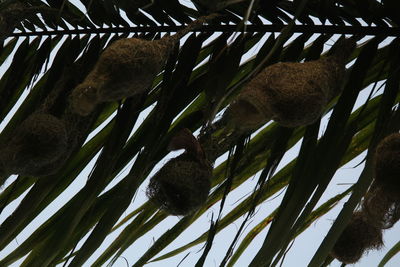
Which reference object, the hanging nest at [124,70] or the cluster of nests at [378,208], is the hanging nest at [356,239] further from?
the hanging nest at [124,70]

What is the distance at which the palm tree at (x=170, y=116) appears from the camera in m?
1.12

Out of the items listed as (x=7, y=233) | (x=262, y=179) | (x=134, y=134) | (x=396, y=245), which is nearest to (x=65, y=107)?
(x=134, y=134)

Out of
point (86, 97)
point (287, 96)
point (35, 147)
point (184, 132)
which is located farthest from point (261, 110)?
point (35, 147)

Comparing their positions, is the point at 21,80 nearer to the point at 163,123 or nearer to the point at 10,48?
the point at 10,48

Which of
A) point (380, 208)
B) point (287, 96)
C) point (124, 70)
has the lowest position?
point (380, 208)

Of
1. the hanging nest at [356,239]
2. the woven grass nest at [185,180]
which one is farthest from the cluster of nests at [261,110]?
the hanging nest at [356,239]

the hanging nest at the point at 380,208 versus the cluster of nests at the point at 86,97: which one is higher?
the cluster of nests at the point at 86,97

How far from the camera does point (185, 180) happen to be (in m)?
1.14

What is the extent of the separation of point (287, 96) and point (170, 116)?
0.92 ft

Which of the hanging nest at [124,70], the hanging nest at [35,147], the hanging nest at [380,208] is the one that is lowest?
the hanging nest at [380,208]

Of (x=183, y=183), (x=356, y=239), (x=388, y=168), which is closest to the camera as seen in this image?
(x=388, y=168)

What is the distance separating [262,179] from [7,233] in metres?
0.43

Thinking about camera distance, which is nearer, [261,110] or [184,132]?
[261,110]

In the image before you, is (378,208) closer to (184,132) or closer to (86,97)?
(184,132)
